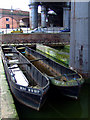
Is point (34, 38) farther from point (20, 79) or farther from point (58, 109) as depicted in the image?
point (58, 109)

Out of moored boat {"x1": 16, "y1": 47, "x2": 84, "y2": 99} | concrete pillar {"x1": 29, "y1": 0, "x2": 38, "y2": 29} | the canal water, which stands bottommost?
the canal water

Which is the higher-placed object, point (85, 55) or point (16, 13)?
point (16, 13)

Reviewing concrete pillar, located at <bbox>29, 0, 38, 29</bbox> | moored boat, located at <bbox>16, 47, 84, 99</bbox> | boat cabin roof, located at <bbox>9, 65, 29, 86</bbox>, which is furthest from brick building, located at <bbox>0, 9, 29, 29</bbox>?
moored boat, located at <bbox>16, 47, 84, 99</bbox>

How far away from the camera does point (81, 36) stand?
13.6m

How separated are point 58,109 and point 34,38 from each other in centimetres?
2694

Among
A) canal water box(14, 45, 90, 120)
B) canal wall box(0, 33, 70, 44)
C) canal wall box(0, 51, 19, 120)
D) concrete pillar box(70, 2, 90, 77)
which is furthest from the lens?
canal wall box(0, 33, 70, 44)

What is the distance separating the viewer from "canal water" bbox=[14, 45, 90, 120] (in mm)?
9352

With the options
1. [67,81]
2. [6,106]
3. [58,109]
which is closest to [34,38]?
[67,81]

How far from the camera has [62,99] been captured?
10906mm

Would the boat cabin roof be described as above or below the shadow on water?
above

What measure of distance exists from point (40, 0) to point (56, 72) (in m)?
38.2

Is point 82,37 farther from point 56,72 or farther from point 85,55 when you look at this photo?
point 56,72

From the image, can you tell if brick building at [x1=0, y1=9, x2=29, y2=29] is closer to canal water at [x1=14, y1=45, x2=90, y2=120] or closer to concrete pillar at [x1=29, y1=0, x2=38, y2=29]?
concrete pillar at [x1=29, y1=0, x2=38, y2=29]

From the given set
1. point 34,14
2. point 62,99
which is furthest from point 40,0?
point 62,99
